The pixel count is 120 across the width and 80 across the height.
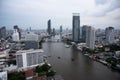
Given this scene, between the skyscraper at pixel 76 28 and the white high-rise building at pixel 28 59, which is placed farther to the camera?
the skyscraper at pixel 76 28

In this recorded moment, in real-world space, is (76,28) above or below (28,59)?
above

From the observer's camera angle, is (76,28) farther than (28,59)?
Yes

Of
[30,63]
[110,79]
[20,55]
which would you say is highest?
[20,55]

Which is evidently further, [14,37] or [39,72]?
[14,37]

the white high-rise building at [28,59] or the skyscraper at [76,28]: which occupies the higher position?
the skyscraper at [76,28]

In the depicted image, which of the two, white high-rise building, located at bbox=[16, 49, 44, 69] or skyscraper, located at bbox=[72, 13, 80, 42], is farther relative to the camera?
skyscraper, located at bbox=[72, 13, 80, 42]

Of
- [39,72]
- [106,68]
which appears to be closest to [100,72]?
[106,68]

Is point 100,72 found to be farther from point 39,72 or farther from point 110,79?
point 39,72

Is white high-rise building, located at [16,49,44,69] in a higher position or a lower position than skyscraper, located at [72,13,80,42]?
lower
